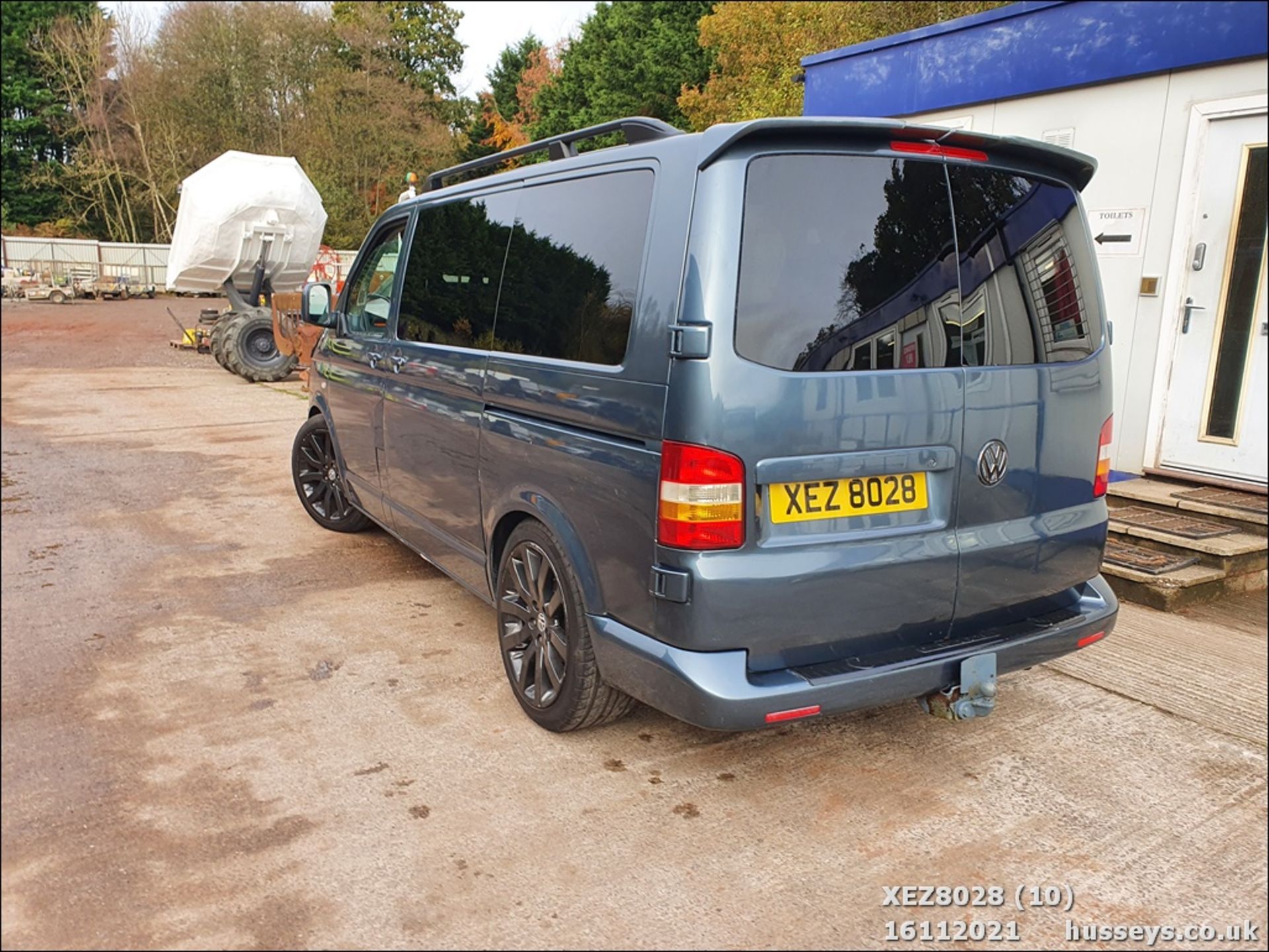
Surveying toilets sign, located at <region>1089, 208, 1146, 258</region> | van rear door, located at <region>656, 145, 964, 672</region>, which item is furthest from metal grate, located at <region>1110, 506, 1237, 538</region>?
van rear door, located at <region>656, 145, 964, 672</region>

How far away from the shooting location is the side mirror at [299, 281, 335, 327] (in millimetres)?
4879

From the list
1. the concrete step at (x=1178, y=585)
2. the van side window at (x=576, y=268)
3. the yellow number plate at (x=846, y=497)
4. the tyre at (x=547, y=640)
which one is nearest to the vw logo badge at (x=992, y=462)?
the yellow number plate at (x=846, y=497)

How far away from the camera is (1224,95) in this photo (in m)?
0.84

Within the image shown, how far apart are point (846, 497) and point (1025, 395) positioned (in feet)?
2.24

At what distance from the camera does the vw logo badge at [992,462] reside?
2.65 metres

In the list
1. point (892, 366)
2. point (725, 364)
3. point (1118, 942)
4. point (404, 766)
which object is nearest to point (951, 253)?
point (892, 366)

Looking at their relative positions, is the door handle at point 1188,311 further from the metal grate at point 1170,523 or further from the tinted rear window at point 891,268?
the tinted rear window at point 891,268

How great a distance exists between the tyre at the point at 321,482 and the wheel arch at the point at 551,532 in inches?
83.1

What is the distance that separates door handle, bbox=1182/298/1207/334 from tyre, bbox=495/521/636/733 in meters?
3.81

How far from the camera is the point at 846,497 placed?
2.49m

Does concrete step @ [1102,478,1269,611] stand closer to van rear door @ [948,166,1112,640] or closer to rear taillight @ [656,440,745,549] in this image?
van rear door @ [948,166,1112,640]

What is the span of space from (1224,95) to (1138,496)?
15.3ft

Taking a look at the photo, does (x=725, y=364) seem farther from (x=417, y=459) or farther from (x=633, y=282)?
(x=417, y=459)

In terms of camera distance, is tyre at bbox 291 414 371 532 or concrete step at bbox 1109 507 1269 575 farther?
tyre at bbox 291 414 371 532
